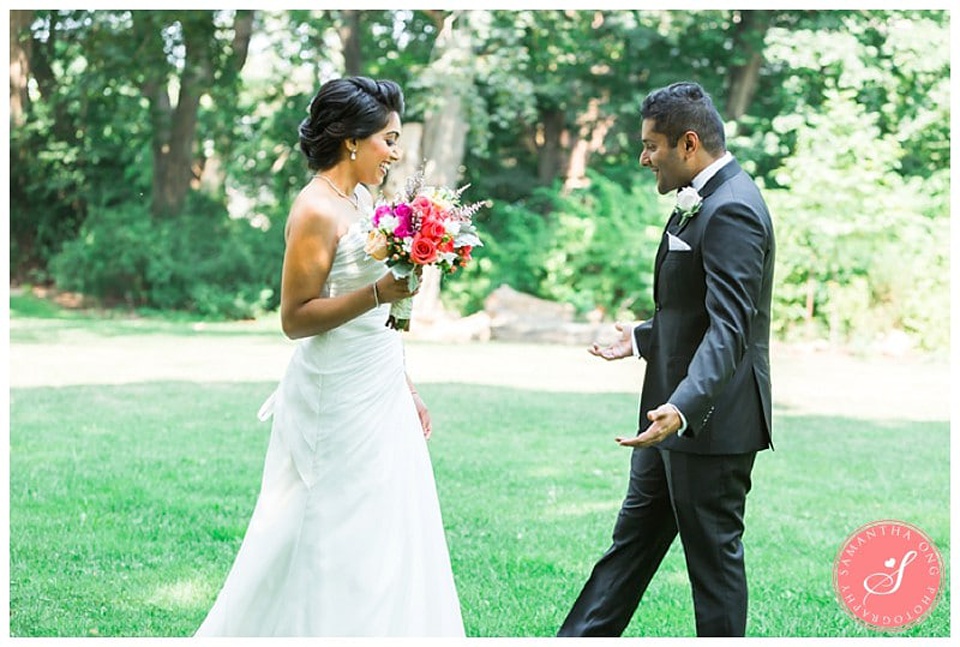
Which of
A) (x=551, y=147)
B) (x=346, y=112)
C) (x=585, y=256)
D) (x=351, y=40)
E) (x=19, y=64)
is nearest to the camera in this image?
(x=346, y=112)

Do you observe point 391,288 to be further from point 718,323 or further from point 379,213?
point 718,323

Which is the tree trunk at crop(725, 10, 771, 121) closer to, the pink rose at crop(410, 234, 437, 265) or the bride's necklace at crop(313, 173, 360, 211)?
the bride's necklace at crop(313, 173, 360, 211)

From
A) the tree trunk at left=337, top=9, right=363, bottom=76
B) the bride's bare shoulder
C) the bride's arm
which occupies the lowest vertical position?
the bride's arm

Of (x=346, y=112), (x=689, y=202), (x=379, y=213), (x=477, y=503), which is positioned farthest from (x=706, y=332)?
(x=477, y=503)

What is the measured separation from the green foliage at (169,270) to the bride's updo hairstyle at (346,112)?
19.1 m

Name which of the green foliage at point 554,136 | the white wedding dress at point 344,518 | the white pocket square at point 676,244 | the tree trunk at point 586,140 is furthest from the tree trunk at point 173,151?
the white pocket square at point 676,244

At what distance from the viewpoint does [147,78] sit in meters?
22.5

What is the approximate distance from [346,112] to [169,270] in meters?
20.0

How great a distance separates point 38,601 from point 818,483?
17.0 ft

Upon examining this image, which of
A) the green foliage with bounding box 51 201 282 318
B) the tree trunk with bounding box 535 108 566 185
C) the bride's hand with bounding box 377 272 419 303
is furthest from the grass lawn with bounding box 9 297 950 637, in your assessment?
the tree trunk with bounding box 535 108 566 185

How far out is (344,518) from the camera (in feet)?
13.4

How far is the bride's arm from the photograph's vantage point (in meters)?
3.88

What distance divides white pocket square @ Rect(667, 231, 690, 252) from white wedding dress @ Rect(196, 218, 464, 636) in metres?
0.95

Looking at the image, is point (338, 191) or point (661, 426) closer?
point (661, 426)
